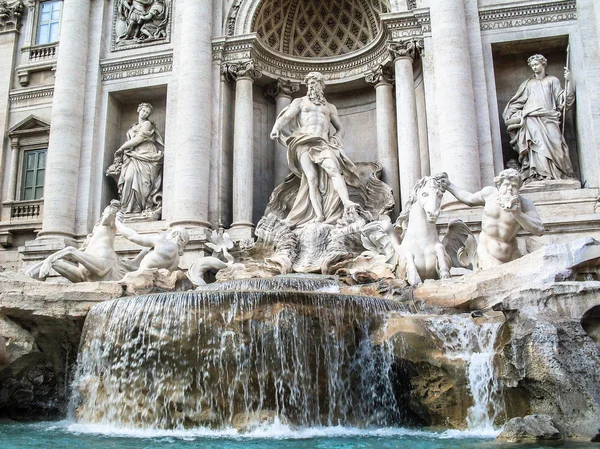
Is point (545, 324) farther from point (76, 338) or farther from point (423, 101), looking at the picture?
point (423, 101)

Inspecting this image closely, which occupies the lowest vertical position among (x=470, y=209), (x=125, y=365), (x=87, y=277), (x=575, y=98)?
(x=125, y=365)

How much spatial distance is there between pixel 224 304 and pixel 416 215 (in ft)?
13.2

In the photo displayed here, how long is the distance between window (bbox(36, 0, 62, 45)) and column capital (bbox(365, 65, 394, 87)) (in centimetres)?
910

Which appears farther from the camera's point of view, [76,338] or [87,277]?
[87,277]

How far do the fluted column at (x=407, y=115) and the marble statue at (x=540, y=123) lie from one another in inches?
79.8

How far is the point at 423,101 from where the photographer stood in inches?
604

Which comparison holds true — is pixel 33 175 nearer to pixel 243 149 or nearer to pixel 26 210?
pixel 26 210

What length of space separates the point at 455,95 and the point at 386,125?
99.9 inches

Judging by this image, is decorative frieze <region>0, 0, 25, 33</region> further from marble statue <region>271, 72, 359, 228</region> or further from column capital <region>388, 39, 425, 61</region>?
column capital <region>388, 39, 425, 61</region>

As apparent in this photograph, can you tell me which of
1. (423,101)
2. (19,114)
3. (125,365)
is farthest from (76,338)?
(19,114)

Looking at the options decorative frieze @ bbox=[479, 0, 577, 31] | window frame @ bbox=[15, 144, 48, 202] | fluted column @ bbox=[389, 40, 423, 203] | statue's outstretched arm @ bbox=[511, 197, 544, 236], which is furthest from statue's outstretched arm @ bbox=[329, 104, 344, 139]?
window frame @ bbox=[15, 144, 48, 202]

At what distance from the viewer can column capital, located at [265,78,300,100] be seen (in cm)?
1691

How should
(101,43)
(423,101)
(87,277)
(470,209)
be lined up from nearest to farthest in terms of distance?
(87,277) < (470,209) < (423,101) < (101,43)

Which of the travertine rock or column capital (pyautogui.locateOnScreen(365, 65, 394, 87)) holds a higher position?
column capital (pyautogui.locateOnScreen(365, 65, 394, 87))
